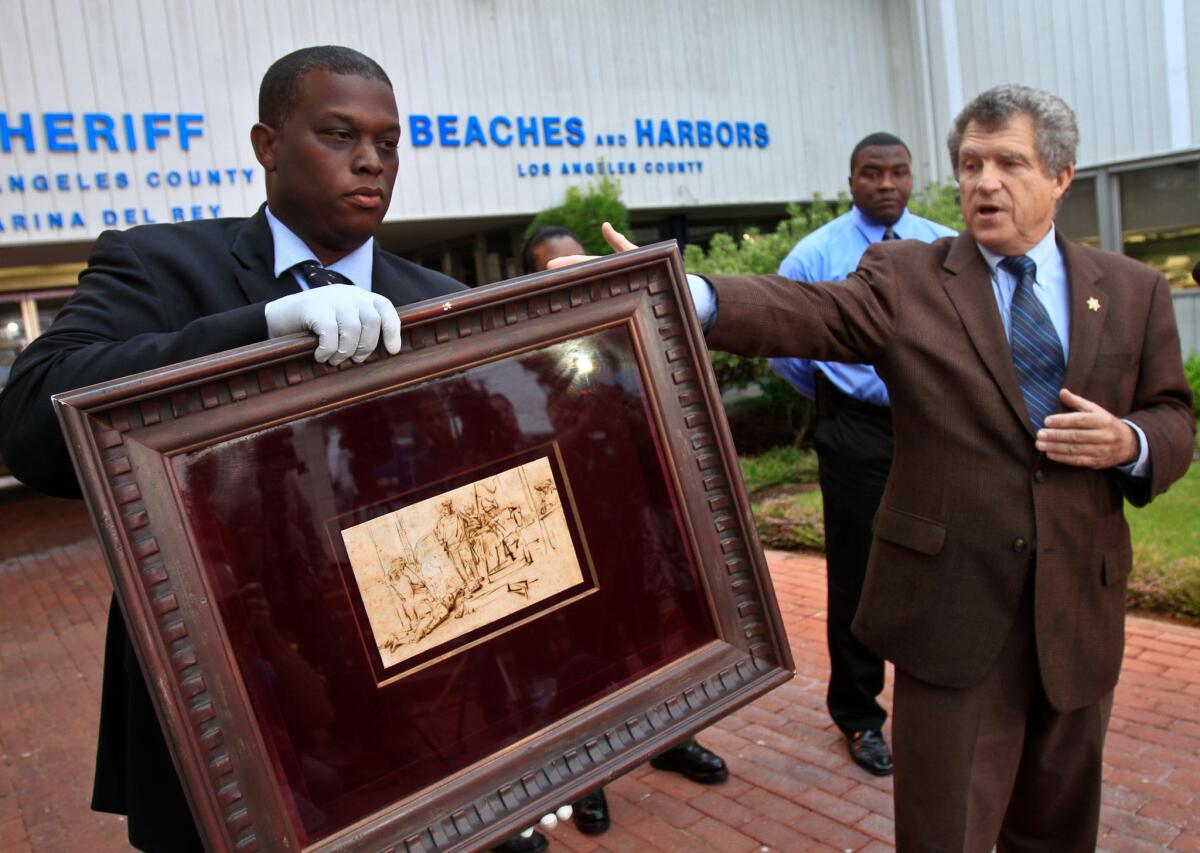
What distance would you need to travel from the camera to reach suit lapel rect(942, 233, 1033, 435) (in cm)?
210

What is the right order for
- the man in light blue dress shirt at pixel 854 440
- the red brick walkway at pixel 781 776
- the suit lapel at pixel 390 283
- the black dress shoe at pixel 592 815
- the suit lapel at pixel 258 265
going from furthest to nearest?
1. the man in light blue dress shirt at pixel 854 440
2. the black dress shoe at pixel 592 815
3. the red brick walkway at pixel 781 776
4. the suit lapel at pixel 390 283
5. the suit lapel at pixel 258 265

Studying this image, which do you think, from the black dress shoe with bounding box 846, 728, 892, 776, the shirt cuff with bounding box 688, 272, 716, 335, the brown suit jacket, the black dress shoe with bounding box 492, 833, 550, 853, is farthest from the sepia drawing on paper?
the black dress shoe with bounding box 846, 728, 892, 776

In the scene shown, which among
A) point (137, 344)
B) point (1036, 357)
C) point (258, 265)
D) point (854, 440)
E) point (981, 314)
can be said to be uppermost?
point (258, 265)

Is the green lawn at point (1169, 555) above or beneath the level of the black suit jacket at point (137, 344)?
beneath

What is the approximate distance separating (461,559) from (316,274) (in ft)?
1.95

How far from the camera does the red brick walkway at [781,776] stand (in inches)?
124

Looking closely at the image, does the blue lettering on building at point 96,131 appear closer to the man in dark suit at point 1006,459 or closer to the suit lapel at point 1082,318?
the man in dark suit at point 1006,459

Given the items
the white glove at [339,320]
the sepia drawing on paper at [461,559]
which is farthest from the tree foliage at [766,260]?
the white glove at [339,320]

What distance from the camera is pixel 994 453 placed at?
7.01ft

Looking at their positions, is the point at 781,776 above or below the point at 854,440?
below

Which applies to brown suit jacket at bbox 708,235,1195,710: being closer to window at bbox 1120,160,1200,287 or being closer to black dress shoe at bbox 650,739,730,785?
black dress shoe at bbox 650,739,730,785

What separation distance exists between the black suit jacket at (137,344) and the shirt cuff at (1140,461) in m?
1.63

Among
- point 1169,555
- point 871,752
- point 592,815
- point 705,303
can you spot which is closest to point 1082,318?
point 705,303

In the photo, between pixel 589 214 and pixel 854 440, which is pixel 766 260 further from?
pixel 854 440
